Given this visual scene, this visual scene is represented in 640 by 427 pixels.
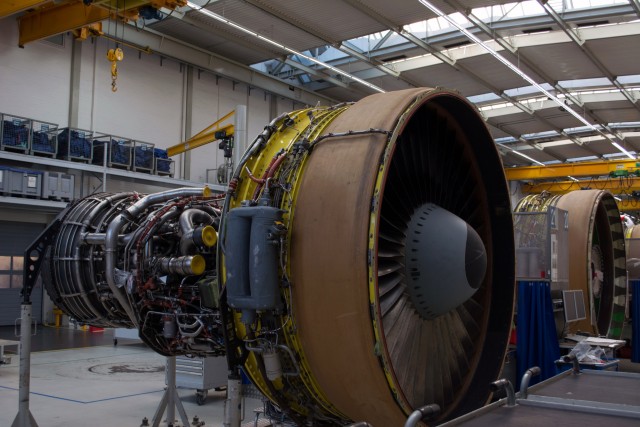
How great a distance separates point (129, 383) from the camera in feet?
28.9

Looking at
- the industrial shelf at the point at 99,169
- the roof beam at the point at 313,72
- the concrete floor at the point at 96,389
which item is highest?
the roof beam at the point at 313,72

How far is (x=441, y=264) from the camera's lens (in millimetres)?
2906

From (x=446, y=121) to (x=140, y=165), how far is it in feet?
44.0

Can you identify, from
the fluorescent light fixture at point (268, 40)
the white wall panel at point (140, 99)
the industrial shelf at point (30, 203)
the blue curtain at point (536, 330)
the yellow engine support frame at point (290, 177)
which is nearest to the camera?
the yellow engine support frame at point (290, 177)

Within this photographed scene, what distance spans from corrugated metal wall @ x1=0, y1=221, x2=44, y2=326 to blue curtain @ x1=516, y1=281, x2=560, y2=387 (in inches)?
527

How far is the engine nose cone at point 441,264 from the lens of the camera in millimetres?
2896

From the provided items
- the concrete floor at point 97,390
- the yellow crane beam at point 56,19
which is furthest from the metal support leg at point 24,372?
the yellow crane beam at point 56,19

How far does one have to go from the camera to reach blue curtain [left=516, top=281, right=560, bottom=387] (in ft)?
21.2

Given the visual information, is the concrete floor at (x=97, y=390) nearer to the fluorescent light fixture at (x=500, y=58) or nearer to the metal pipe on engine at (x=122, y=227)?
the metal pipe on engine at (x=122, y=227)

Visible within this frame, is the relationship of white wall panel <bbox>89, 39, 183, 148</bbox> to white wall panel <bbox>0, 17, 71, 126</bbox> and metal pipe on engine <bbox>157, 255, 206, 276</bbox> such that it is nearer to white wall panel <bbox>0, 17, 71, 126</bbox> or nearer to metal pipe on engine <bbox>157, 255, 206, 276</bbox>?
white wall panel <bbox>0, 17, 71, 126</bbox>

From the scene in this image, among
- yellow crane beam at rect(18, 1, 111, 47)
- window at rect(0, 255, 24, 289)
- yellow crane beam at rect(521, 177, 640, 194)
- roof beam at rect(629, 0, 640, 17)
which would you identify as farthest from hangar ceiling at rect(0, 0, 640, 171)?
window at rect(0, 255, 24, 289)

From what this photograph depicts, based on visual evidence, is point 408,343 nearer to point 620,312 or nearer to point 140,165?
point 620,312

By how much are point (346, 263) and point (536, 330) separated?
192 inches

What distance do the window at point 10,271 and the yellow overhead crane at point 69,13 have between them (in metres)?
5.65
